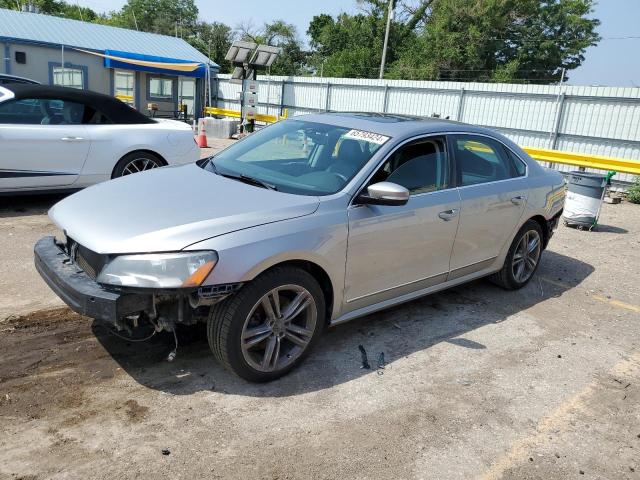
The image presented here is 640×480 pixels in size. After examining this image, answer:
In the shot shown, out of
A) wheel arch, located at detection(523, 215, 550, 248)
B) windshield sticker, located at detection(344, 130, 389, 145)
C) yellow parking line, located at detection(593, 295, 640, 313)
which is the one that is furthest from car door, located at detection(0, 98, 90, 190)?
yellow parking line, located at detection(593, 295, 640, 313)

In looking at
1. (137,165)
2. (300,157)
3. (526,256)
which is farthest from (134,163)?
(526,256)

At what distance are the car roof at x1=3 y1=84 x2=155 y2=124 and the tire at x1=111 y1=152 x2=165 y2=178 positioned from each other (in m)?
0.47

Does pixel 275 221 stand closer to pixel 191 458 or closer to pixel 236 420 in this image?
pixel 236 420

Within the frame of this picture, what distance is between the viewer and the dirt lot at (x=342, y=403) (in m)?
2.78

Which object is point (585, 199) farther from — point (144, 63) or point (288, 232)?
point (144, 63)

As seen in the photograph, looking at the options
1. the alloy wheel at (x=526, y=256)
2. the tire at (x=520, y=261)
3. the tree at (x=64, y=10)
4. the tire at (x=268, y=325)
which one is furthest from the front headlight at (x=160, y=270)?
the tree at (x=64, y=10)

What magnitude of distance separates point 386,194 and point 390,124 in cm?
102

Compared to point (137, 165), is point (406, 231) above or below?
above

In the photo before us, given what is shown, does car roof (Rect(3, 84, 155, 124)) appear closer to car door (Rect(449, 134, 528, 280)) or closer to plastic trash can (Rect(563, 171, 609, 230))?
car door (Rect(449, 134, 528, 280))

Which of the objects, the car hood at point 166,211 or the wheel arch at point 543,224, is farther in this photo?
the wheel arch at point 543,224

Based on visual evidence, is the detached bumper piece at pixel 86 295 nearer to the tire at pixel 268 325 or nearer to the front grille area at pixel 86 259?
the front grille area at pixel 86 259

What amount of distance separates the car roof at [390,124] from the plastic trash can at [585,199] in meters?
4.19

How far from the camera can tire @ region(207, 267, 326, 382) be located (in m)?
3.15

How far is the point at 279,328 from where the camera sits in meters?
3.40
